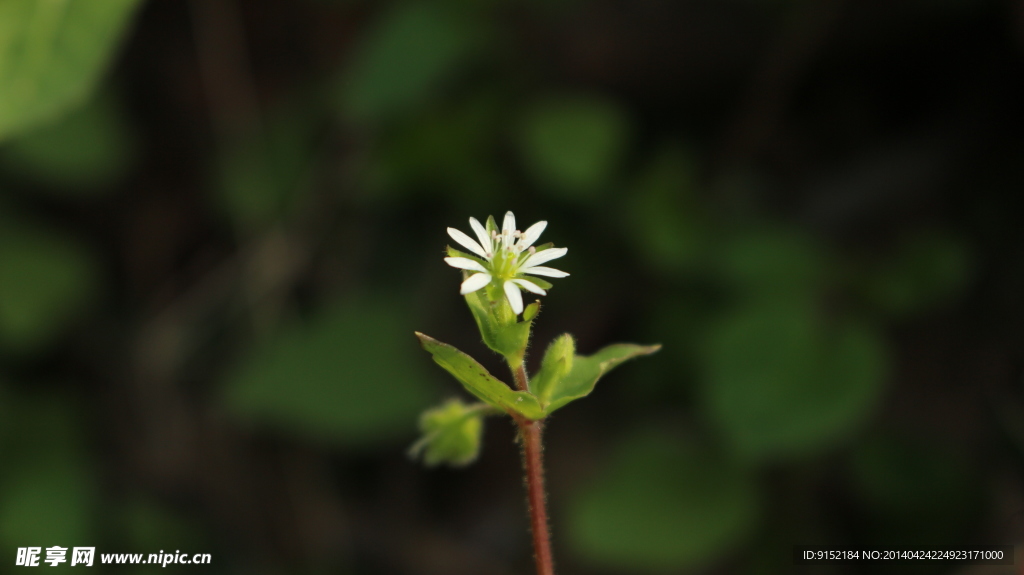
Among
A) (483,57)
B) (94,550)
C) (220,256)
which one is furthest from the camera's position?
(220,256)

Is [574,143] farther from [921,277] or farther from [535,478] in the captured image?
[535,478]

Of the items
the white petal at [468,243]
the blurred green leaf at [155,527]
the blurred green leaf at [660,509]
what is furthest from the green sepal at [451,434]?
the blurred green leaf at [155,527]

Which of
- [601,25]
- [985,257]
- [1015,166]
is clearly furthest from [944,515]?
[601,25]

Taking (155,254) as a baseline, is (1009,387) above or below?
below

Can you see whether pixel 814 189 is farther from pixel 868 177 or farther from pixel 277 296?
pixel 277 296

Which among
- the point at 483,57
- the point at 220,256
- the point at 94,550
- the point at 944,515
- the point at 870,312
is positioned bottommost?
the point at 944,515

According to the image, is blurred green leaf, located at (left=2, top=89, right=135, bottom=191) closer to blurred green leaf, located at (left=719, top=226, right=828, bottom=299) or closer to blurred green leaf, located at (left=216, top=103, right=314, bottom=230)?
blurred green leaf, located at (left=216, top=103, right=314, bottom=230)

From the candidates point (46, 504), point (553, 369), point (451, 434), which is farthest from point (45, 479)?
point (553, 369)
